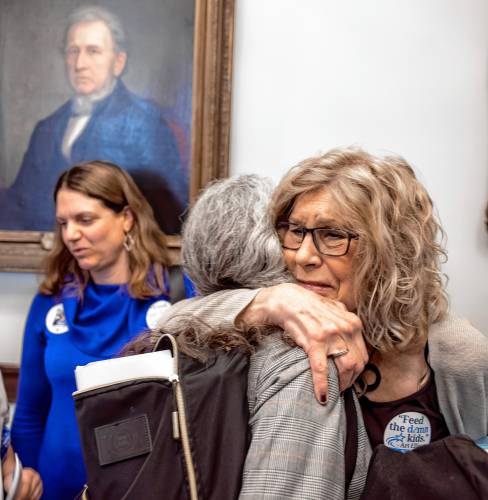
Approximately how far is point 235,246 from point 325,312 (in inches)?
9.1

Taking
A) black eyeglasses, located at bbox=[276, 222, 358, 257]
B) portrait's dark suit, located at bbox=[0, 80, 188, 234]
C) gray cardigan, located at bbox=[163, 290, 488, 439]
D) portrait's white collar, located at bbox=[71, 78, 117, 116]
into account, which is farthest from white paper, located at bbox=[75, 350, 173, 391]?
portrait's white collar, located at bbox=[71, 78, 117, 116]

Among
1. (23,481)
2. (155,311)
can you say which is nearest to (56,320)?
(155,311)

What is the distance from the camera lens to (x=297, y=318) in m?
1.05

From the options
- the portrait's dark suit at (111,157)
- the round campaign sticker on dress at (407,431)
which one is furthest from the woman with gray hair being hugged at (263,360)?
the portrait's dark suit at (111,157)

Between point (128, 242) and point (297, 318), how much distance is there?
1279 millimetres

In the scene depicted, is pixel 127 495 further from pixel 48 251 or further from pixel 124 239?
pixel 48 251

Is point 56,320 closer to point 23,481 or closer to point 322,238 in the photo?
point 23,481

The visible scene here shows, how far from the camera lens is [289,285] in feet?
3.79

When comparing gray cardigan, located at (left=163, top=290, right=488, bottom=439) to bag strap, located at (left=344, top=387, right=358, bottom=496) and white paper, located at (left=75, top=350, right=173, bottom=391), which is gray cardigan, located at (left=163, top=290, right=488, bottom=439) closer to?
bag strap, located at (left=344, top=387, right=358, bottom=496)

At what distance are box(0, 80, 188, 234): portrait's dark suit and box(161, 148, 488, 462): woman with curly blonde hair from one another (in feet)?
3.39

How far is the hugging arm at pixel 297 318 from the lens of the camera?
1.03 meters

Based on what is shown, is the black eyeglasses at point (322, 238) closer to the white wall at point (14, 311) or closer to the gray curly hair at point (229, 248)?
the gray curly hair at point (229, 248)

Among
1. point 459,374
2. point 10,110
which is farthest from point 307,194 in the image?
point 10,110

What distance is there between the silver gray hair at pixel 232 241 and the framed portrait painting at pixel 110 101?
41.8 inches
